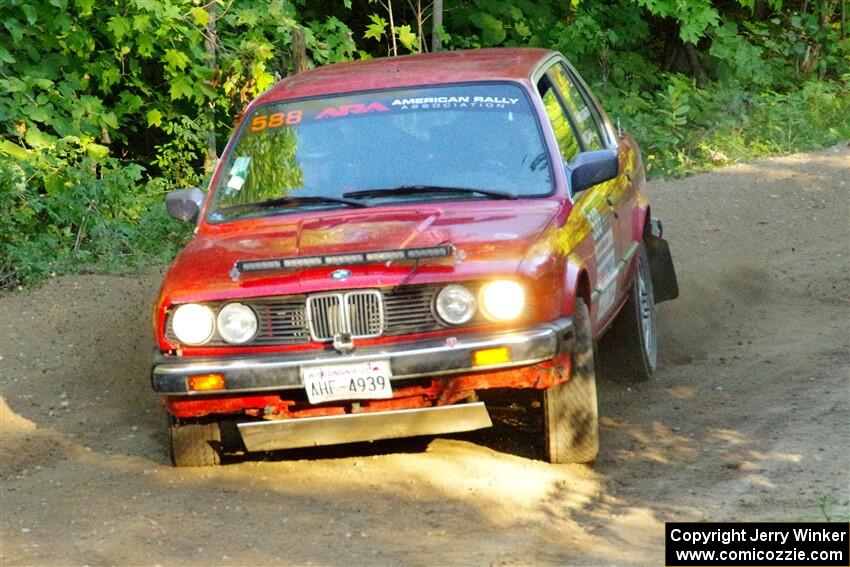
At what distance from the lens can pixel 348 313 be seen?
6059mm

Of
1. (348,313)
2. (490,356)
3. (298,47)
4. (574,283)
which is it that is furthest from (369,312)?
(298,47)

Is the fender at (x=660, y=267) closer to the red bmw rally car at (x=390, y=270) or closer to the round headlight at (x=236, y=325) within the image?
the red bmw rally car at (x=390, y=270)

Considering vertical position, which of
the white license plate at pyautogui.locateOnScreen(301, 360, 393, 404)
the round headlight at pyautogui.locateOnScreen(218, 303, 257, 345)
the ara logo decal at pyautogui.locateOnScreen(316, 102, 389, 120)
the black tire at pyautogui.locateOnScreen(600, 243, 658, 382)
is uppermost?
the ara logo decal at pyautogui.locateOnScreen(316, 102, 389, 120)

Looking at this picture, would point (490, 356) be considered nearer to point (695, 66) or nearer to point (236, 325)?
point (236, 325)

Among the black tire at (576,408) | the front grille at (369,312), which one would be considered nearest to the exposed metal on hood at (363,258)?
the front grille at (369,312)

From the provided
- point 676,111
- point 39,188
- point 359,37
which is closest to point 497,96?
point 39,188

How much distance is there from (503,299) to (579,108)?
2290 millimetres

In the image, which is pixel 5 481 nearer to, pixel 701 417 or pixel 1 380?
pixel 1 380

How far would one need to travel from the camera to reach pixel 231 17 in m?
14.2

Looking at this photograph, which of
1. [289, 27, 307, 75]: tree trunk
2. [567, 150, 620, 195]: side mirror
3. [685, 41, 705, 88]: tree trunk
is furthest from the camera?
[685, 41, 705, 88]: tree trunk

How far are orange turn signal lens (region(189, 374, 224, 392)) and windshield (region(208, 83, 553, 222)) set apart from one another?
3.43 feet

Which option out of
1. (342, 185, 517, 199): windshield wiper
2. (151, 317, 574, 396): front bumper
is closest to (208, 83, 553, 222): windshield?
(342, 185, 517, 199): windshield wiper

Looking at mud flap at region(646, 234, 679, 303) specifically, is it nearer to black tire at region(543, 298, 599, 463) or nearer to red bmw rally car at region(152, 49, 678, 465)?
red bmw rally car at region(152, 49, 678, 465)

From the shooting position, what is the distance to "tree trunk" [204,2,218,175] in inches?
552
